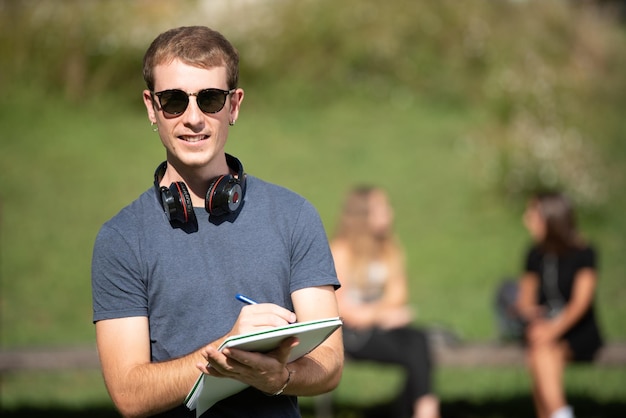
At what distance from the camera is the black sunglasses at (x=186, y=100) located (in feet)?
7.49

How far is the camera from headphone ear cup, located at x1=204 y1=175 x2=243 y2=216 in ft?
7.34

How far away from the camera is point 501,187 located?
38.1 feet

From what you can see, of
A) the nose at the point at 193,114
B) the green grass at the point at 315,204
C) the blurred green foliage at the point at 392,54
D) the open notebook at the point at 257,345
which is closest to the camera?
the open notebook at the point at 257,345

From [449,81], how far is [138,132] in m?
5.22

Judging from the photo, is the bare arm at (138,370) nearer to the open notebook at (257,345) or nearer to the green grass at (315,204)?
the open notebook at (257,345)

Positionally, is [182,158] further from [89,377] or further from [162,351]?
[89,377]

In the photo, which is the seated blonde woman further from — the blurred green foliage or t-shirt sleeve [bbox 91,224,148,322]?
the blurred green foliage

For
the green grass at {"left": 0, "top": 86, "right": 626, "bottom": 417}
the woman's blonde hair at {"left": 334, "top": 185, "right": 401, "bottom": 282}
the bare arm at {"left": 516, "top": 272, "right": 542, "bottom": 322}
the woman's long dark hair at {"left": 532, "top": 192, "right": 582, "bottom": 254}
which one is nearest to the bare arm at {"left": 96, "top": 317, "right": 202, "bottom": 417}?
the woman's blonde hair at {"left": 334, "top": 185, "right": 401, "bottom": 282}

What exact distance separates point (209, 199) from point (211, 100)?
0.26 m

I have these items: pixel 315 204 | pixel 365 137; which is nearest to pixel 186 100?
pixel 315 204

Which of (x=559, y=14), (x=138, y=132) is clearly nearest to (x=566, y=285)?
(x=138, y=132)

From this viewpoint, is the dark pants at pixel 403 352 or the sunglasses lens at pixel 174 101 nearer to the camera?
A: the sunglasses lens at pixel 174 101

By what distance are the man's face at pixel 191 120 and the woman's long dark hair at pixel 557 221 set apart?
4714mm

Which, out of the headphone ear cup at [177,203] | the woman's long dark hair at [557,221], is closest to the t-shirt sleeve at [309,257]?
the headphone ear cup at [177,203]
